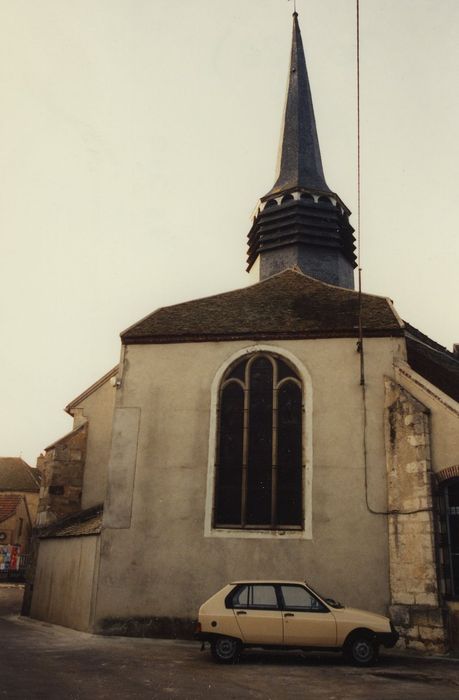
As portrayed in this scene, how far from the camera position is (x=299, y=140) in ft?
80.2

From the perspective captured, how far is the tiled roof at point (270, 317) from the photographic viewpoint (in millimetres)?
13169

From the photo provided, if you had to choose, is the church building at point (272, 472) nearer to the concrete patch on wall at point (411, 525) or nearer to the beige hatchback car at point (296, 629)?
the concrete patch on wall at point (411, 525)

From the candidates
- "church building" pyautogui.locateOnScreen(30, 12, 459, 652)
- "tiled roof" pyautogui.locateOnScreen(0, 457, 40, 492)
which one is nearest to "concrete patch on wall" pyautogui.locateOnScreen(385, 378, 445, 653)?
"church building" pyautogui.locateOnScreen(30, 12, 459, 652)

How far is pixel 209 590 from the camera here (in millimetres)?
11672

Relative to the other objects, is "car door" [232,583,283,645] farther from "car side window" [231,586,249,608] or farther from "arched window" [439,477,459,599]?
"arched window" [439,477,459,599]

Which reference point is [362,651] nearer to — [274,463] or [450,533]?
[450,533]

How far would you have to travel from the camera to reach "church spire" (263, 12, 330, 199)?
22.9 m

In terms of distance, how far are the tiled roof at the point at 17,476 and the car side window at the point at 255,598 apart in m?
40.9

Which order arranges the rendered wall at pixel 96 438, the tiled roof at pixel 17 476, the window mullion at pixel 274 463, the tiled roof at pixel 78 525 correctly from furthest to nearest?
1. the tiled roof at pixel 17 476
2. the rendered wall at pixel 96 438
3. the tiled roof at pixel 78 525
4. the window mullion at pixel 274 463

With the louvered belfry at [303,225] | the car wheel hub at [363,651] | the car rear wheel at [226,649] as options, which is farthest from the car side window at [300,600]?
the louvered belfry at [303,225]

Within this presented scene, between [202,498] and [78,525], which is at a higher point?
[202,498]

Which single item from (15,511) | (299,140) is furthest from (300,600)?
(15,511)

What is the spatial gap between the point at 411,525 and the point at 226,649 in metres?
4.26

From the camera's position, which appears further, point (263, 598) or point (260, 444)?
point (260, 444)
